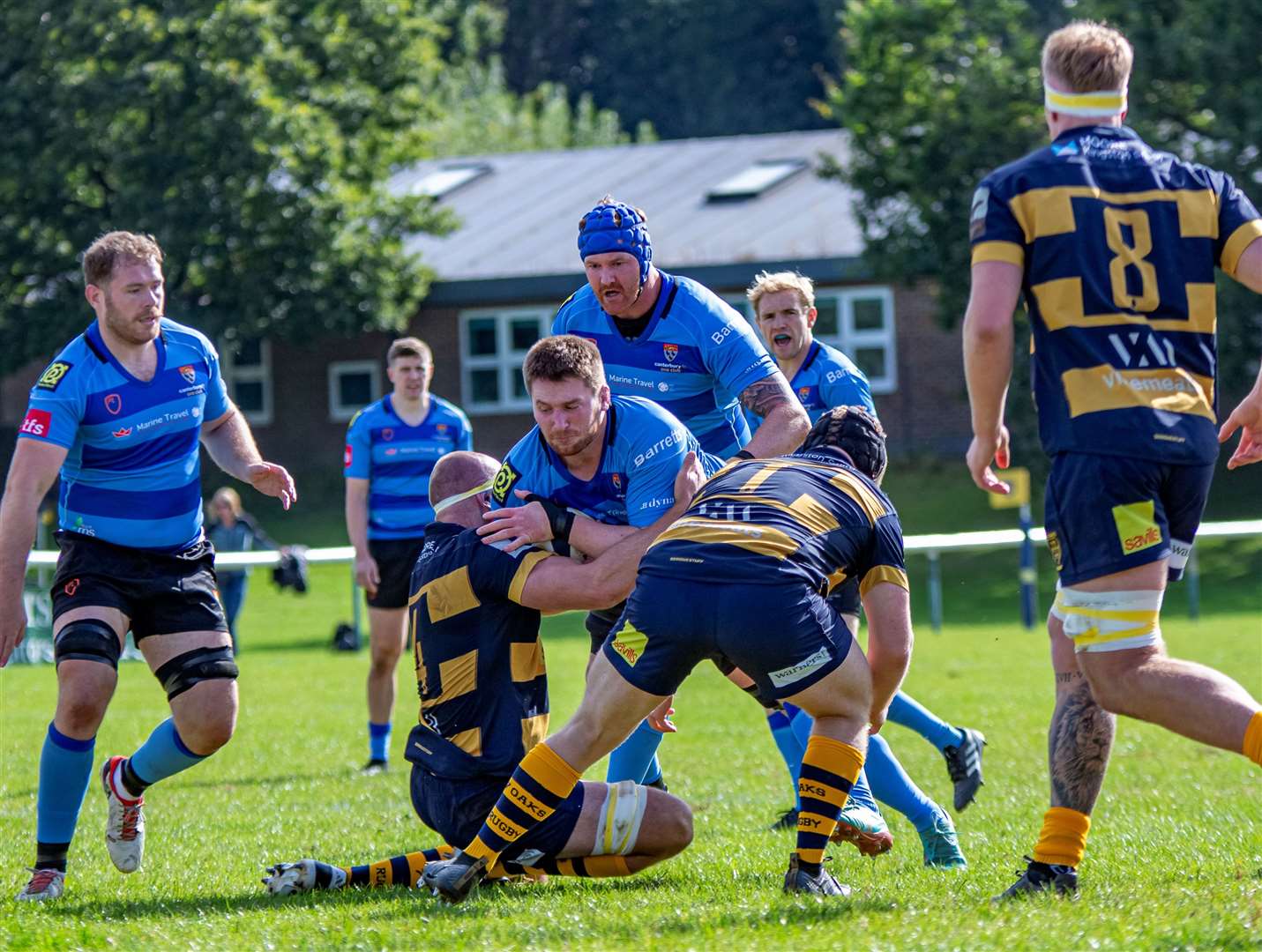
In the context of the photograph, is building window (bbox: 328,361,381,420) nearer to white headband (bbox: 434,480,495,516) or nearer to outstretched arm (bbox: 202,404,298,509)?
outstretched arm (bbox: 202,404,298,509)

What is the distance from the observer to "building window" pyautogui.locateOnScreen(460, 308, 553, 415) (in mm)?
35844

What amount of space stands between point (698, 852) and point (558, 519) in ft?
5.74

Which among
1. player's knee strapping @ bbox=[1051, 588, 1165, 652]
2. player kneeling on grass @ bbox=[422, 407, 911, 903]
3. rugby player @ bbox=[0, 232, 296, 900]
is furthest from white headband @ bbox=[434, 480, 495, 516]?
player's knee strapping @ bbox=[1051, 588, 1165, 652]

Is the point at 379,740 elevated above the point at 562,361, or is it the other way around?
the point at 562,361

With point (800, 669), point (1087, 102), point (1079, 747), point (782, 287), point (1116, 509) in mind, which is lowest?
point (1079, 747)

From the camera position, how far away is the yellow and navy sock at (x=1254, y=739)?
4824 mm

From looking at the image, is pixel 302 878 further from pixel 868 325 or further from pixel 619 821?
pixel 868 325

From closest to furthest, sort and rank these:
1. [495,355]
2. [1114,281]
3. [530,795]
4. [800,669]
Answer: [1114,281] → [800,669] → [530,795] → [495,355]

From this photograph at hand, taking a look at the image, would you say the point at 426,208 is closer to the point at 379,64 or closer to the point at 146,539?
the point at 379,64

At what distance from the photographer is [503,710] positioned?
5.99 metres

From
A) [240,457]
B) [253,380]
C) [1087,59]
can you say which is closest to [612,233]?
[240,457]

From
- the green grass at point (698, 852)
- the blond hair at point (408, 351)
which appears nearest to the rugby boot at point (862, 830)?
the green grass at point (698, 852)

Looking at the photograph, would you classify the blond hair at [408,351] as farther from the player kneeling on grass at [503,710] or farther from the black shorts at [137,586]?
the player kneeling on grass at [503,710]

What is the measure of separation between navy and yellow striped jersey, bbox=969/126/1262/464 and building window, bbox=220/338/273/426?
112ft
